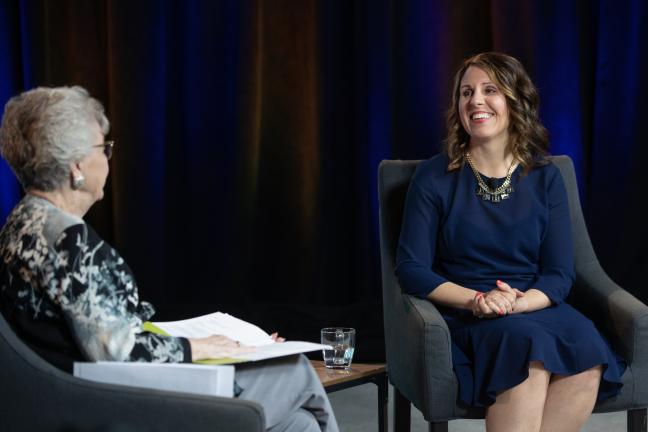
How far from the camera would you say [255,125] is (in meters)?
4.55

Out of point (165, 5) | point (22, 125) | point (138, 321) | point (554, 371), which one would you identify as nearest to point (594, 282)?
point (554, 371)

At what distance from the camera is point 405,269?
104 inches

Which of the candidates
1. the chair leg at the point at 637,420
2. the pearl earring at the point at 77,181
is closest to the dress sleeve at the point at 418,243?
the chair leg at the point at 637,420

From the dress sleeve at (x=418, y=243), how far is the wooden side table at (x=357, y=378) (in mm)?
242

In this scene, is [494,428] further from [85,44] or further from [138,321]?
[85,44]

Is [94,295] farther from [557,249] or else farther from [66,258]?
[557,249]

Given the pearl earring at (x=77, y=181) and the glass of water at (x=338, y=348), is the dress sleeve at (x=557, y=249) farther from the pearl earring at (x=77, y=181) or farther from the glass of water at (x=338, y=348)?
the pearl earring at (x=77, y=181)

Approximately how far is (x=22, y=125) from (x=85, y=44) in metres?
3.10

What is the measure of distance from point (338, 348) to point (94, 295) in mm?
1065

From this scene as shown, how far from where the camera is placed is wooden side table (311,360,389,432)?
248 centimetres

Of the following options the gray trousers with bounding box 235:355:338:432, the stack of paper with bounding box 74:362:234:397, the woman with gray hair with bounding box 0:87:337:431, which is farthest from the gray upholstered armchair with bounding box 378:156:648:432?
the stack of paper with bounding box 74:362:234:397

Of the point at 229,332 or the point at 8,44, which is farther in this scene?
the point at 8,44

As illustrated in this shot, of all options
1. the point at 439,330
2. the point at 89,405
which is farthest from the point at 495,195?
the point at 89,405

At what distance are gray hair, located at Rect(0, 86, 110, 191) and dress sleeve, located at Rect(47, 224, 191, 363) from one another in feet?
0.47
